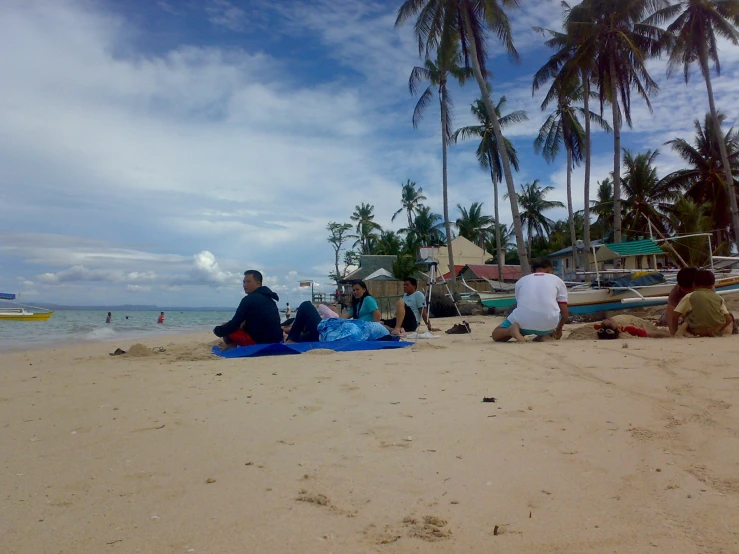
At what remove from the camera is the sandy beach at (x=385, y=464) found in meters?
1.53

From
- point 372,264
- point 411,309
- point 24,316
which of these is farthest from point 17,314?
point 411,309

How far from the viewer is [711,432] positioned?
2.27 m

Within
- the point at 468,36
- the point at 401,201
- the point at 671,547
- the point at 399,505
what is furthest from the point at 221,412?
the point at 401,201

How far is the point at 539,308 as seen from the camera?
5992 mm

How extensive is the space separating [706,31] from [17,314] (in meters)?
36.4

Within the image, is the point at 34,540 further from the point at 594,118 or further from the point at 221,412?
the point at 594,118

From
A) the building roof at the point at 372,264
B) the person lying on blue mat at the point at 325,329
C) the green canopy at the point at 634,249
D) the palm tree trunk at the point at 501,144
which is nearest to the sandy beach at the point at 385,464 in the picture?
the person lying on blue mat at the point at 325,329

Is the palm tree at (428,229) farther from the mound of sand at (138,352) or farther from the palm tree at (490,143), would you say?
the mound of sand at (138,352)

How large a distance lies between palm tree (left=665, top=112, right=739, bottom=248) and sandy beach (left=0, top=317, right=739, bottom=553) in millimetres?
31236

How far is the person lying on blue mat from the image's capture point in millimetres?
6738

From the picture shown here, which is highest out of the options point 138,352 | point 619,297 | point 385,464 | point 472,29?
point 472,29

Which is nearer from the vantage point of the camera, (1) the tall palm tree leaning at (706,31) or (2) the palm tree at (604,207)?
(1) the tall palm tree leaning at (706,31)

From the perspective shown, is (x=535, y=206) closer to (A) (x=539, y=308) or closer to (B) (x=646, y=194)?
(B) (x=646, y=194)

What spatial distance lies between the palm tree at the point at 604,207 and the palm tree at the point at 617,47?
14143mm
